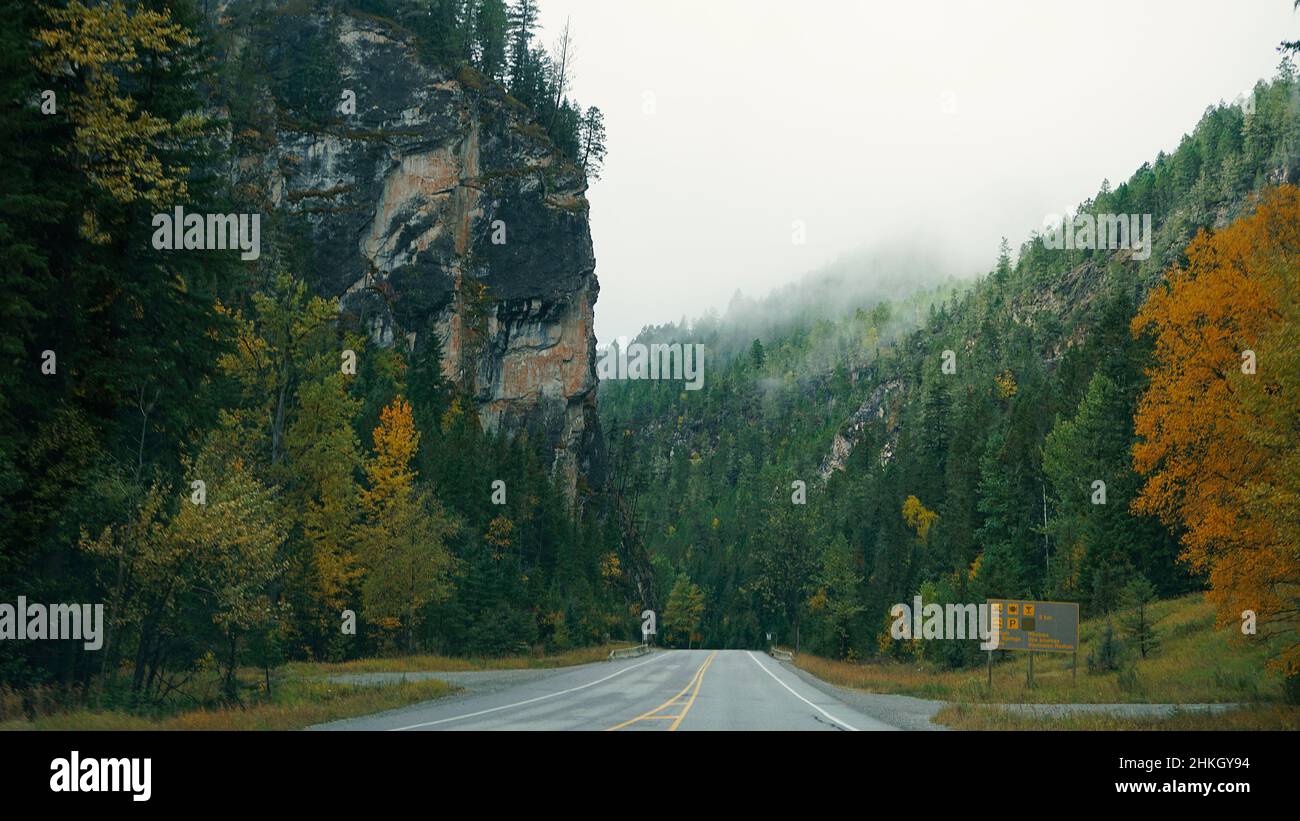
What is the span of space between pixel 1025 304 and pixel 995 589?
150 metres

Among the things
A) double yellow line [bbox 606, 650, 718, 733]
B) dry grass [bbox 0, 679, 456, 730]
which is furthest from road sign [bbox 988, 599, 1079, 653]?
dry grass [bbox 0, 679, 456, 730]

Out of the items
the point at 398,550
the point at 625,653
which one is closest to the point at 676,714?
the point at 398,550

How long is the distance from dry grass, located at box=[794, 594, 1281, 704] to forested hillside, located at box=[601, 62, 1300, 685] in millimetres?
2031

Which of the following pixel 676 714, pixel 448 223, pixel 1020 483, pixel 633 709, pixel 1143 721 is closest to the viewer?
pixel 1143 721

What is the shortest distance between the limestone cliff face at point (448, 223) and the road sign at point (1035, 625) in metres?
70.9

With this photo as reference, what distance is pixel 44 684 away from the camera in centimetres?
2038

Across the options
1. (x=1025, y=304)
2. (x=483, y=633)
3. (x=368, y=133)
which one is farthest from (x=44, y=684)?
(x=1025, y=304)

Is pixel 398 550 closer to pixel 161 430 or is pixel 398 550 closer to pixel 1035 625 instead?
pixel 161 430

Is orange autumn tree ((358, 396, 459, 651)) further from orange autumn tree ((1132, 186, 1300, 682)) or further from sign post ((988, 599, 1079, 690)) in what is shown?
orange autumn tree ((1132, 186, 1300, 682))

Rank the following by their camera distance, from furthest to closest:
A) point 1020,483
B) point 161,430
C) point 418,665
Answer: point 1020,483 → point 418,665 → point 161,430

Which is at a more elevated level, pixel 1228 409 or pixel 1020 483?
pixel 1228 409

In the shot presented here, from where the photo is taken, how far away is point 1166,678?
2902 cm

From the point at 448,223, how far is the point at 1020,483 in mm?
64043
